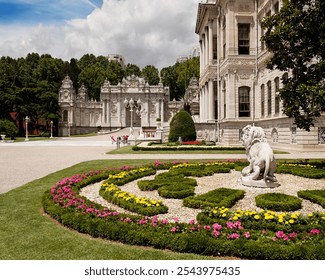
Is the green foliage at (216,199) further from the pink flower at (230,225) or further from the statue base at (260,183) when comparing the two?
the pink flower at (230,225)

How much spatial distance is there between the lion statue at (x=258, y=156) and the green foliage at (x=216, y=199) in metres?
1.25

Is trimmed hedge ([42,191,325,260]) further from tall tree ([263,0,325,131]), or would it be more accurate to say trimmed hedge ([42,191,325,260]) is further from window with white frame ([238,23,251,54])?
window with white frame ([238,23,251,54])

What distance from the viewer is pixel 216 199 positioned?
8258 mm

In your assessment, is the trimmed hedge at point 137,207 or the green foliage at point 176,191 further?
the green foliage at point 176,191

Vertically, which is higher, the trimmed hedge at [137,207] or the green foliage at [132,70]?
the green foliage at [132,70]

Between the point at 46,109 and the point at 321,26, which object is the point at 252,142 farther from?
the point at 46,109

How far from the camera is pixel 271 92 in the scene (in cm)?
3094

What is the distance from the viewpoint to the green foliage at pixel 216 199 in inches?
308

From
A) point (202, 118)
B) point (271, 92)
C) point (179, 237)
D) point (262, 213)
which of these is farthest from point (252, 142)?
point (202, 118)

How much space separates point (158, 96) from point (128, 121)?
10.6 metres

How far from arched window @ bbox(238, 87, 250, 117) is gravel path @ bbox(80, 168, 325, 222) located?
23041 mm

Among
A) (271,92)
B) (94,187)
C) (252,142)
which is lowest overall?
(94,187)

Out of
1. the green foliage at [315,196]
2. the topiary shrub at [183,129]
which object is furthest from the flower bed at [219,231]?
the topiary shrub at [183,129]

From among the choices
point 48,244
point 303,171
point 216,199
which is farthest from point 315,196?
point 48,244
